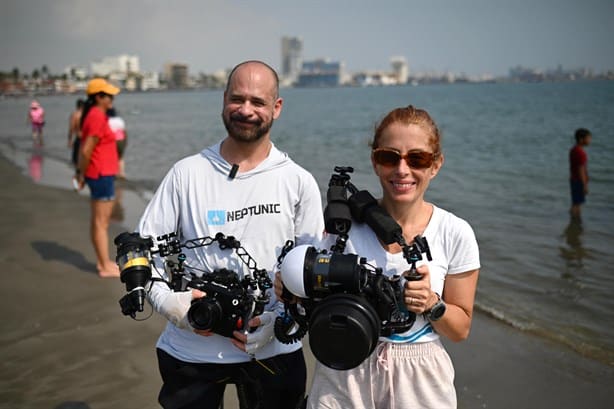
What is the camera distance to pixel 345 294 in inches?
75.0

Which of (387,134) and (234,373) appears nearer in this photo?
(387,134)

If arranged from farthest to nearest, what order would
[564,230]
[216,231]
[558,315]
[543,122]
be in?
[543,122], [564,230], [558,315], [216,231]

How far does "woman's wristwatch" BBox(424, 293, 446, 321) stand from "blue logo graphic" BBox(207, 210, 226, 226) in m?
1.08

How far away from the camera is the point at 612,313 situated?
6559 millimetres

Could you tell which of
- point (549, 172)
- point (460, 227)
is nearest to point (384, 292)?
point (460, 227)

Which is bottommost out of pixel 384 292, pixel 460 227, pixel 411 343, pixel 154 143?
pixel 154 143

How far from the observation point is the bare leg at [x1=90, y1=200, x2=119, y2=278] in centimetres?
644

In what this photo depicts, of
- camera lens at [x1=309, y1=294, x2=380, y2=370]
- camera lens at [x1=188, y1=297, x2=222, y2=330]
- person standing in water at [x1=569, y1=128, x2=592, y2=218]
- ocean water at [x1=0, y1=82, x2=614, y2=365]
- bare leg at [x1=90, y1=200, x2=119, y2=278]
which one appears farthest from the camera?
person standing in water at [x1=569, y1=128, x2=592, y2=218]

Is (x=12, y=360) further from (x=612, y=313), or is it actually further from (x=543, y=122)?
(x=543, y=122)

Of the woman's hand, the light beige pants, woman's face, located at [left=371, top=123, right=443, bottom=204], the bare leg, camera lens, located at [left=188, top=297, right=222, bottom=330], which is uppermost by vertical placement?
woman's face, located at [left=371, top=123, right=443, bottom=204]


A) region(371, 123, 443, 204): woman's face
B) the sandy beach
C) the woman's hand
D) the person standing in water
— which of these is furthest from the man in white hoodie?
the person standing in water

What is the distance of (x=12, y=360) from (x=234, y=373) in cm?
305

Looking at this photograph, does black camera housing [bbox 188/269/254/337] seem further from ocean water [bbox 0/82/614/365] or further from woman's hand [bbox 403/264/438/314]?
ocean water [bbox 0/82/614/365]

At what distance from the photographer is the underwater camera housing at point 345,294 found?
72.7 inches
